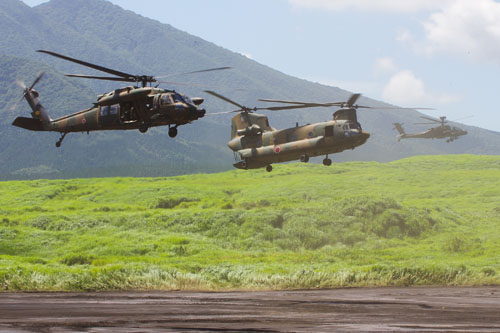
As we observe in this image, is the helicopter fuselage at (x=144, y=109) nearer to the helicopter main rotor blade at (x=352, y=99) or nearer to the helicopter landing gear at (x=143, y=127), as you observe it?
the helicopter landing gear at (x=143, y=127)

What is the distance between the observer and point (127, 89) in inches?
1123

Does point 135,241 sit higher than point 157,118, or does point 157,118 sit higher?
point 157,118

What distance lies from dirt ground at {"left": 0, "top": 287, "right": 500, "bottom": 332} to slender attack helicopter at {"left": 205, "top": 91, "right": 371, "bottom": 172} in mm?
9733

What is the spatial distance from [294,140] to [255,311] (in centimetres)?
1787

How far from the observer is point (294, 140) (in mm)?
39500

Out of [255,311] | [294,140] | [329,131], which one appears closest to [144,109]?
[255,311]

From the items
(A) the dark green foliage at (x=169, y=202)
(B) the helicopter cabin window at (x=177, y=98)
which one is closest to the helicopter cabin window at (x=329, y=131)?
(B) the helicopter cabin window at (x=177, y=98)

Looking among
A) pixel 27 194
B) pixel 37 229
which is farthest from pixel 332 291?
pixel 27 194

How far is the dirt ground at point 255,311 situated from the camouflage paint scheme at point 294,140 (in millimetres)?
9730

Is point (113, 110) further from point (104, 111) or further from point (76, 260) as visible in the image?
point (76, 260)

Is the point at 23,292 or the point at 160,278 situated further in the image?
the point at 160,278

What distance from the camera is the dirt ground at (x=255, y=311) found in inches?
739

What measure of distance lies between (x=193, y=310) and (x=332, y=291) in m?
11.9

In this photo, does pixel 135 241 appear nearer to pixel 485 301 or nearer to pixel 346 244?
pixel 346 244
